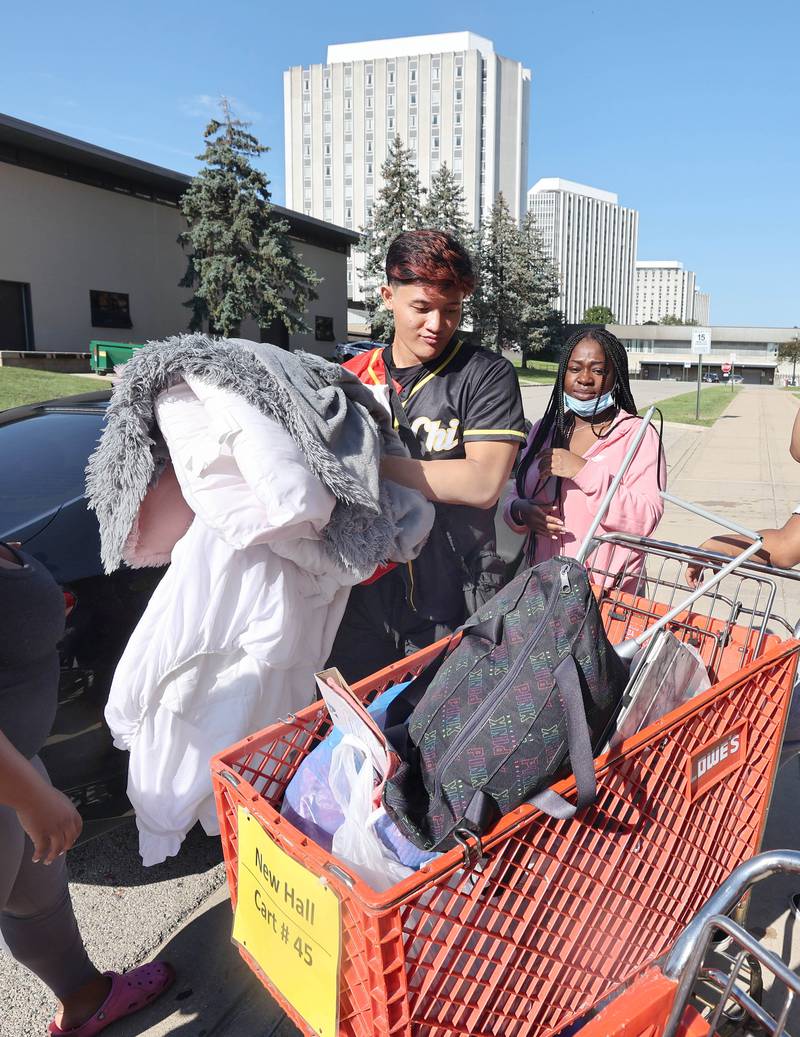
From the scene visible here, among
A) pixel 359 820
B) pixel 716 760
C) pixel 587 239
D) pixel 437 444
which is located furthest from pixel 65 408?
pixel 587 239

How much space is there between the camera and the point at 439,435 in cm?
240

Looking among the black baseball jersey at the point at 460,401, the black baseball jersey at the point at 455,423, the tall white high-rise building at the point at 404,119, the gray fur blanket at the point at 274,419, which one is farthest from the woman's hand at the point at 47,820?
the tall white high-rise building at the point at 404,119

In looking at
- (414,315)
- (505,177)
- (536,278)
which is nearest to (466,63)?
(505,177)

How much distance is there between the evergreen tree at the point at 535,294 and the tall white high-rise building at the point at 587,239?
101 meters

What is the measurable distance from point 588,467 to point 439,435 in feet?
2.02

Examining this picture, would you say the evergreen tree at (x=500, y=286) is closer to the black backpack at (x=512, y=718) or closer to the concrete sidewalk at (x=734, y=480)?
the concrete sidewalk at (x=734, y=480)

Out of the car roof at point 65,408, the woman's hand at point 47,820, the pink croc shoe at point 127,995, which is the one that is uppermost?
the car roof at point 65,408

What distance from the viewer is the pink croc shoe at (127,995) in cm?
192

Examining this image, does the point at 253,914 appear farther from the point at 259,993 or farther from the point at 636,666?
the point at 636,666

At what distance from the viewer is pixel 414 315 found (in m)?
2.39

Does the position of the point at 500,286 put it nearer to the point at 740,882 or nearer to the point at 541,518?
the point at 541,518

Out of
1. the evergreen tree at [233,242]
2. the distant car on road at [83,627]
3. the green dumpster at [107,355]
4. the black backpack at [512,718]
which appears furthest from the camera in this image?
the evergreen tree at [233,242]

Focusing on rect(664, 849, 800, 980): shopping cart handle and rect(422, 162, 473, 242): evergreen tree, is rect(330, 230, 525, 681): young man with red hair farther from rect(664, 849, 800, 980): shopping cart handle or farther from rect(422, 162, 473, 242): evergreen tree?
rect(422, 162, 473, 242): evergreen tree

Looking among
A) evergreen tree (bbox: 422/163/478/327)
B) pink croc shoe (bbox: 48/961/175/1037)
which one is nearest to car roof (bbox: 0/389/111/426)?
pink croc shoe (bbox: 48/961/175/1037)
